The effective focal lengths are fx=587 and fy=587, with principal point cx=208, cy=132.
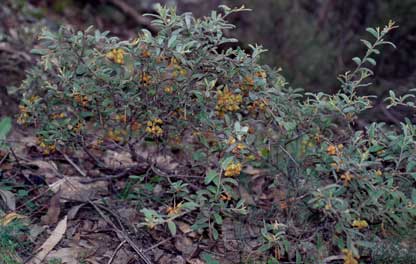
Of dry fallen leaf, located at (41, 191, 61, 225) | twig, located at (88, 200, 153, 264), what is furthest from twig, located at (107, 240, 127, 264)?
dry fallen leaf, located at (41, 191, 61, 225)

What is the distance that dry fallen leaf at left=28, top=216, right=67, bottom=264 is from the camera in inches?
95.3

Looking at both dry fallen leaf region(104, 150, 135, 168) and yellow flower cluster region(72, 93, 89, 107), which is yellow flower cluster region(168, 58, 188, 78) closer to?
yellow flower cluster region(72, 93, 89, 107)

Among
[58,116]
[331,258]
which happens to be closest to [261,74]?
[331,258]

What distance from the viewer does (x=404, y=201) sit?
2.21 metres

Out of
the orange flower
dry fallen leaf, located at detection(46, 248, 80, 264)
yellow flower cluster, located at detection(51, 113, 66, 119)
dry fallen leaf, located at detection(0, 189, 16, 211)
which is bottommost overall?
dry fallen leaf, located at detection(46, 248, 80, 264)

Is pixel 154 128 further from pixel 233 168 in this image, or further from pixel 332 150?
pixel 332 150

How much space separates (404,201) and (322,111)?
0.58m

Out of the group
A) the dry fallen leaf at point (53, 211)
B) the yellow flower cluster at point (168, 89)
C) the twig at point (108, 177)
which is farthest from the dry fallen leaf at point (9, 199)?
the yellow flower cluster at point (168, 89)

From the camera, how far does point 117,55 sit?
2.41 metres

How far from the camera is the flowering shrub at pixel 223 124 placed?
232 centimetres

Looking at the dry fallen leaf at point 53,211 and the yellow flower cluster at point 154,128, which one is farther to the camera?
the dry fallen leaf at point 53,211

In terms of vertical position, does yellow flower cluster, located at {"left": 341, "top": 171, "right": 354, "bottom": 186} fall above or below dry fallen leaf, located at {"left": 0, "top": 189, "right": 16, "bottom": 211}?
above

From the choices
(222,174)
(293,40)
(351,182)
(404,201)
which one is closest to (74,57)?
(222,174)

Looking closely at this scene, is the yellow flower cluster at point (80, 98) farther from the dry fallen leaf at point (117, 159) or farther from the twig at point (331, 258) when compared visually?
the twig at point (331, 258)
